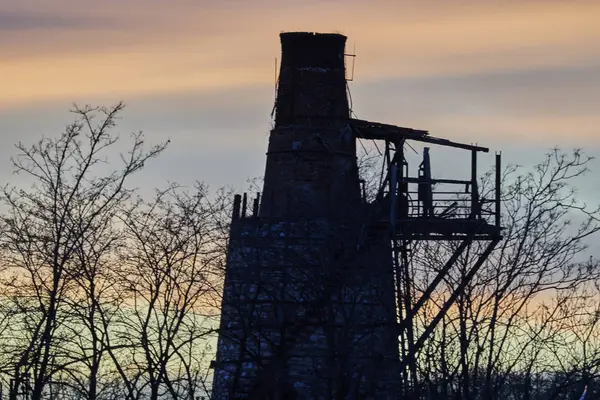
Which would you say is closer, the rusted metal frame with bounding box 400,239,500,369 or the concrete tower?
the rusted metal frame with bounding box 400,239,500,369

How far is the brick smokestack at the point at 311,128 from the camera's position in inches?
1246

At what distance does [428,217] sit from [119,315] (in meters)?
9.44

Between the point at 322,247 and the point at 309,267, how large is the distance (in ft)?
5.70

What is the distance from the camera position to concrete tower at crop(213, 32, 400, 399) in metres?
26.6

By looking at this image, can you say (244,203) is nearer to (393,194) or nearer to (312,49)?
(393,194)

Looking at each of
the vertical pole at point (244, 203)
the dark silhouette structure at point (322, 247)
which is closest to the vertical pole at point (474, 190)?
the dark silhouette structure at point (322, 247)

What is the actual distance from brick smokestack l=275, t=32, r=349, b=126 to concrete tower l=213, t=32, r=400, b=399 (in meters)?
0.02

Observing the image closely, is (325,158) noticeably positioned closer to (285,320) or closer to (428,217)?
(428,217)

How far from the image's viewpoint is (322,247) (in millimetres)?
→ 29156

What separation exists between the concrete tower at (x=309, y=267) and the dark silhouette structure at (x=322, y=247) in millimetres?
30

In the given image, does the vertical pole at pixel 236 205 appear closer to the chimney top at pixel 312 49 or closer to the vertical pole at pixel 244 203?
the vertical pole at pixel 244 203

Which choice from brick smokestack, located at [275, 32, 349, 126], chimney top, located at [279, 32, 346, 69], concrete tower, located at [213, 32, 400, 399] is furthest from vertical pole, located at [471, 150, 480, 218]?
chimney top, located at [279, 32, 346, 69]

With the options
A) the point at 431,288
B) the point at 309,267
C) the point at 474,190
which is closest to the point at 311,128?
the point at 474,190

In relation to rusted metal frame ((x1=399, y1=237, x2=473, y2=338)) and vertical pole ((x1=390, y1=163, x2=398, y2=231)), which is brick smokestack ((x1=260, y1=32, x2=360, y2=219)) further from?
rusted metal frame ((x1=399, y1=237, x2=473, y2=338))
